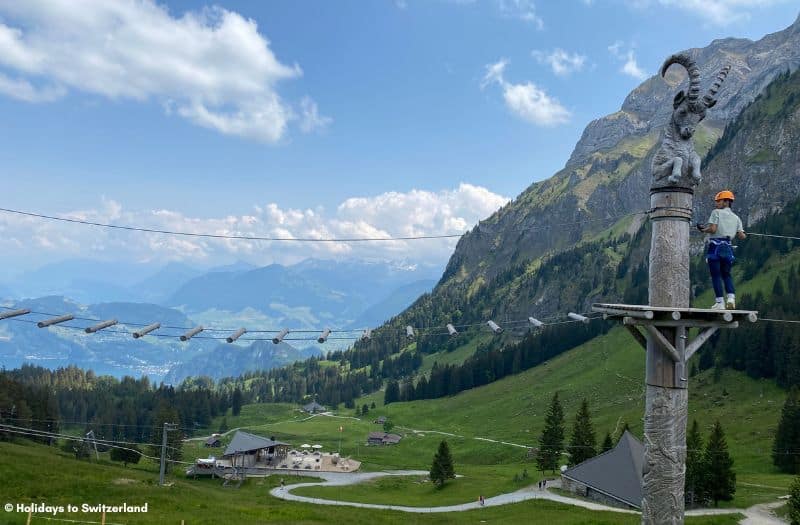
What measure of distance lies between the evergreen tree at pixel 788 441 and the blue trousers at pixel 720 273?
243 feet

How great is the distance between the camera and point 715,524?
127ft

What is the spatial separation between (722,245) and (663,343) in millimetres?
3103

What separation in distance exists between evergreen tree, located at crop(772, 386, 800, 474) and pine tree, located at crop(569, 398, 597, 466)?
23021 millimetres

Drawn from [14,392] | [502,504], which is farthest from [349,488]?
[14,392]

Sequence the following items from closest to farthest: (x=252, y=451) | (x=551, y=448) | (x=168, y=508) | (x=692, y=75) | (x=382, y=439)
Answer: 1. (x=692, y=75)
2. (x=168, y=508)
3. (x=551, y=448)
4. (x=252, y=451)
5. (x=382, y=439)

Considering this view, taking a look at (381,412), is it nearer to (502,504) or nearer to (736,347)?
(736,347)

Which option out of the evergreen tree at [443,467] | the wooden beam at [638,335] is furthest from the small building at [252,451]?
the wooden beam at [638,335]

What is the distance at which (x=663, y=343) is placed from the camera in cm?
1075

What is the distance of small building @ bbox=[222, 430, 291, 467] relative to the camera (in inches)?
3957

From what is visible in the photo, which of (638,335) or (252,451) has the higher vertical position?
(638,335)

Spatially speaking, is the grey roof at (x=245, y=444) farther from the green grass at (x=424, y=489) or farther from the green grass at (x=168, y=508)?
the green grass at (x=168, y=508)

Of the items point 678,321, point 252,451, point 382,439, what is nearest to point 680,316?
point 678,321

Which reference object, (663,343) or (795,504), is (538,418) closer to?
(795,504)

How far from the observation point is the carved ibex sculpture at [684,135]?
457 inches
